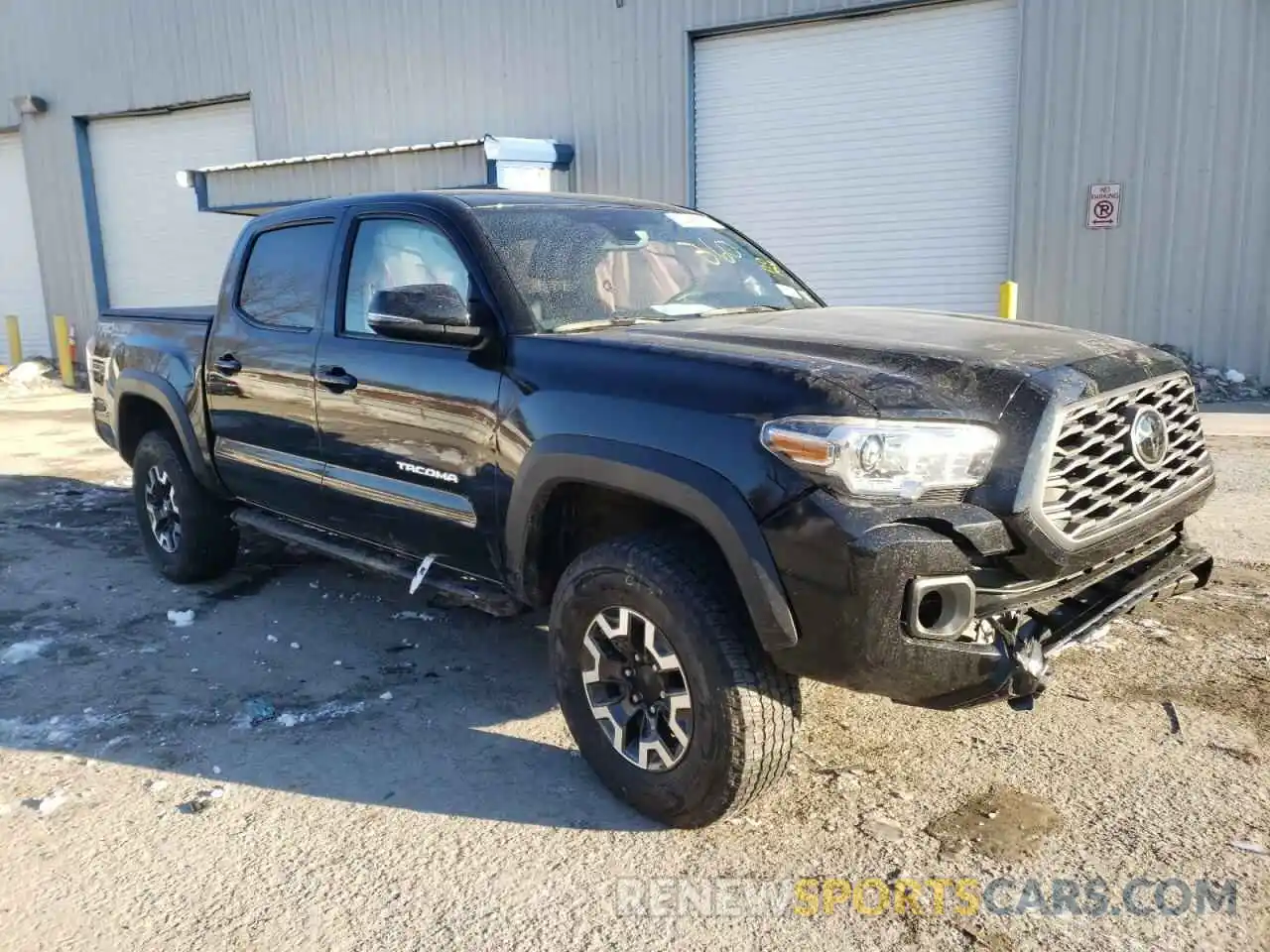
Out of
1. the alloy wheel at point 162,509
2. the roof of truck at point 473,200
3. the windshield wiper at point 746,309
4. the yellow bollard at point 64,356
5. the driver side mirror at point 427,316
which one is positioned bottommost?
the yellow bollard at point 64,356

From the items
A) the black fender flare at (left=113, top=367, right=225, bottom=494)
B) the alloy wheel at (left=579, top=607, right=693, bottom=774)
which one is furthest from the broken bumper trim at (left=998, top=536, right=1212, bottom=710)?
the black fender flare at (left=113, top=367, right=225, bottom=494)

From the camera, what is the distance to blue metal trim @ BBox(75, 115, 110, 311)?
19.3 metres

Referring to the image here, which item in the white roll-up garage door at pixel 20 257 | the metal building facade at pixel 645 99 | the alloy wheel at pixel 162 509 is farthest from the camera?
the white roll-up garage door at pixel 20 257

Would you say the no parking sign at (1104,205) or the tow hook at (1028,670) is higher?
the no parking sign at (1104,205)

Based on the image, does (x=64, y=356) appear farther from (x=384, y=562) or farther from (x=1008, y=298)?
(x=384, y=562)

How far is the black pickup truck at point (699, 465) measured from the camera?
8.74 feet

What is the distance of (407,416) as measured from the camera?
3.85 m

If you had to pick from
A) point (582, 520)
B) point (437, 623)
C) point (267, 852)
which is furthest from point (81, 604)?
point (582, 520)

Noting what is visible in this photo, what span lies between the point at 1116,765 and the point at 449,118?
14.3 metres

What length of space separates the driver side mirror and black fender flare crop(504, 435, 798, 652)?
21.3 inches

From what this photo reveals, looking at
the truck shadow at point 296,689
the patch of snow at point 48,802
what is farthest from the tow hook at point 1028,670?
the patch of snow at point 48,802

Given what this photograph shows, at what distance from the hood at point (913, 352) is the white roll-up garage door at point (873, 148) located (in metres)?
8.98

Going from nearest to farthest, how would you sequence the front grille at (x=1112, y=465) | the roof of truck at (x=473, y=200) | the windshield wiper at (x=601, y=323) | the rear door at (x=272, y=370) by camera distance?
the front grille at (x=1112, y=465), the windshield wiper at (x=601, y=323), the roof of truck at (x=473, y=200), the rear door at (x=272, y=370)

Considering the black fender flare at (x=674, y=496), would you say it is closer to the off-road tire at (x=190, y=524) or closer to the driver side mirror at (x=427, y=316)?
the driver side mirror at (x=427, y=316)
